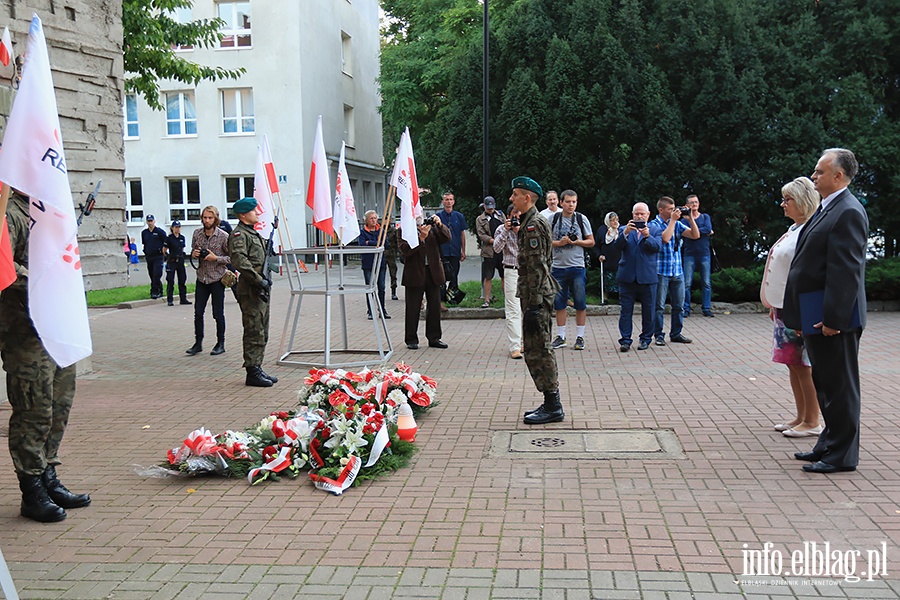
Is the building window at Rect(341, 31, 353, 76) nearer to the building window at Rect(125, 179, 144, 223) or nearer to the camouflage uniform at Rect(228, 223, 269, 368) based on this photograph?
the building window at Rect(125, 179, 144, 223)

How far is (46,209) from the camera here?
4.39 m

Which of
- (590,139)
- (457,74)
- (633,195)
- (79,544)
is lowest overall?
(79,544)

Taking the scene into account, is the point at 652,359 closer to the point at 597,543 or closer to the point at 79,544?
the point at 597,543

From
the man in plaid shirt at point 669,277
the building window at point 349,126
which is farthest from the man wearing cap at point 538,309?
the building window at point 349,126

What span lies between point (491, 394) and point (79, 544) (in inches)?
180

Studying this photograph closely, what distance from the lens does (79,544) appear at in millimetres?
4727

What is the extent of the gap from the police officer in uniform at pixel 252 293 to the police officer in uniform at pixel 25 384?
13.4 feet

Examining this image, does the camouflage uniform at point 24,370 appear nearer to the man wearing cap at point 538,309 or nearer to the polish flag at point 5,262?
the polish flag at point 5,262

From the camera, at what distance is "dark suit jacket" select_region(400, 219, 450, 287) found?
38.5ft

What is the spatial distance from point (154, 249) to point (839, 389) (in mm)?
17186

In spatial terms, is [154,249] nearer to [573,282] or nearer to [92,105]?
[92,105]

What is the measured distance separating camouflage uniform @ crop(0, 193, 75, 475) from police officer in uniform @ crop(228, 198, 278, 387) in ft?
13.5

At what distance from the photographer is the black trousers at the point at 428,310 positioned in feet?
38.9

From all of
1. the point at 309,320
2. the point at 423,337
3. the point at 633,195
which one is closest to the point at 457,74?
the point at 633,195
